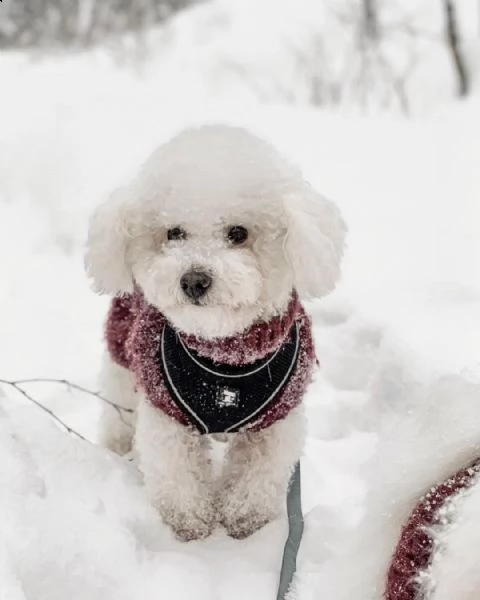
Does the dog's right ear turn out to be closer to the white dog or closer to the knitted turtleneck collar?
the white dog

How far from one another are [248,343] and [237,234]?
0.26 meters

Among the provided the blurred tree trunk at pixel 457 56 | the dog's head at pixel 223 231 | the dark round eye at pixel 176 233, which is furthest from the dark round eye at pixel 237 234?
the blurred tree trunk at pixel 457 56

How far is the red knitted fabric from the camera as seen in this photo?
1.10 meters

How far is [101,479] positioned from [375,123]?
326cm

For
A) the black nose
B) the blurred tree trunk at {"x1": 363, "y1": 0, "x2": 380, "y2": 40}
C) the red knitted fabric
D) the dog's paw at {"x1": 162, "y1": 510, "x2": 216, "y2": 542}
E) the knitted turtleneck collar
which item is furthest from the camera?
the blurred tree trunk at {"x1": 363, "y1": 0, "x2": 380, "y2": 40}

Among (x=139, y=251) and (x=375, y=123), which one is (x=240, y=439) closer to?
(x=139, y=251)

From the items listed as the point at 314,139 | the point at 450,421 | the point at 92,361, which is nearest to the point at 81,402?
the point at 92,361

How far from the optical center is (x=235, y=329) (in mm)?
1895

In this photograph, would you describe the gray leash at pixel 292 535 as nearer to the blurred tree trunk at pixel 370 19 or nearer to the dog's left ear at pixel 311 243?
the dog's left ear at pixel 311 243

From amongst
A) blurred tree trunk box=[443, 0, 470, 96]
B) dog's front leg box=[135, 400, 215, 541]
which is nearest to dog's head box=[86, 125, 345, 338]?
dog's front leg box=[135, 400, 215, 541]

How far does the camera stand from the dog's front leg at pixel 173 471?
2.13m

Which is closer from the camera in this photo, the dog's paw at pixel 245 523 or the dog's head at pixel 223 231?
the dog's head at pixel 223 231

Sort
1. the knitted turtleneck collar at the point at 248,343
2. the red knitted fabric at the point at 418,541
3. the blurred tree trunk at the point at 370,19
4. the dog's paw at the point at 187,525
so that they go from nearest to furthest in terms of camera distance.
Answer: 1. the red knitted fabric at the point at 418,541
2. the knitted turtleneck collar at the point at 248,343
3. the dog's paw at the point at 187,525
4. the blurred tree trunk at the point at 370,19

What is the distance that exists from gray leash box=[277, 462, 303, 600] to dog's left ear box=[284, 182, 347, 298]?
0.54 metres
